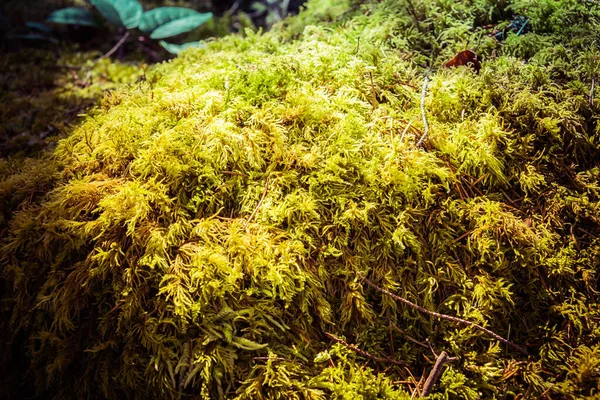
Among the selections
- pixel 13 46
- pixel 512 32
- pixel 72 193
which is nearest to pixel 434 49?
pixel 512 32

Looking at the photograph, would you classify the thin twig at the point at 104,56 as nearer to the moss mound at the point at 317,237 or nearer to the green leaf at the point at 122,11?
the green leaf at the point at 122,11

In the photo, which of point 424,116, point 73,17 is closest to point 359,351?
point 424,116

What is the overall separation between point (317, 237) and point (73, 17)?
4.48m

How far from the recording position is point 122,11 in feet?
13.8

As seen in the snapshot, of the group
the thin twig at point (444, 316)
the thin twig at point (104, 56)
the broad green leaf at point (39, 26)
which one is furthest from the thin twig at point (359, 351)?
the broad green leaf at point (39, 26)

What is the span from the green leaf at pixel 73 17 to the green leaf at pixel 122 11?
41cm

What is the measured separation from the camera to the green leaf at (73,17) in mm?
4290

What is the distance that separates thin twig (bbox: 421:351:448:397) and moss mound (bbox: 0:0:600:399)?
72mm

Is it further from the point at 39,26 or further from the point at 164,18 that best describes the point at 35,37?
the point at 164,18

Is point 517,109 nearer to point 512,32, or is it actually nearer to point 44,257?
point 512,32

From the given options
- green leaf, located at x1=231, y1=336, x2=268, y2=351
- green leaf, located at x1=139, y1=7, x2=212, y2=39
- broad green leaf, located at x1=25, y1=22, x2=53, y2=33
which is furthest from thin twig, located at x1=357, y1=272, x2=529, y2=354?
broad green leaf, located at x1=25, y1=22, x2=53, y2=33

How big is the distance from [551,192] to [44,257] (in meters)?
2.61

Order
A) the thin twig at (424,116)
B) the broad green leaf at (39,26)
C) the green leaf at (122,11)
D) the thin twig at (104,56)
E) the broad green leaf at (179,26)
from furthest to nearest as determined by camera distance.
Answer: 1. the broad green leaf at (39,26)
2. the green leaf at (122,11)
3. the broad green leaf at (179,26)
4. the thin twig at (104,56)
5. the thin twig at (424,116)

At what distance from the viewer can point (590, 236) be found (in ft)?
6.36
